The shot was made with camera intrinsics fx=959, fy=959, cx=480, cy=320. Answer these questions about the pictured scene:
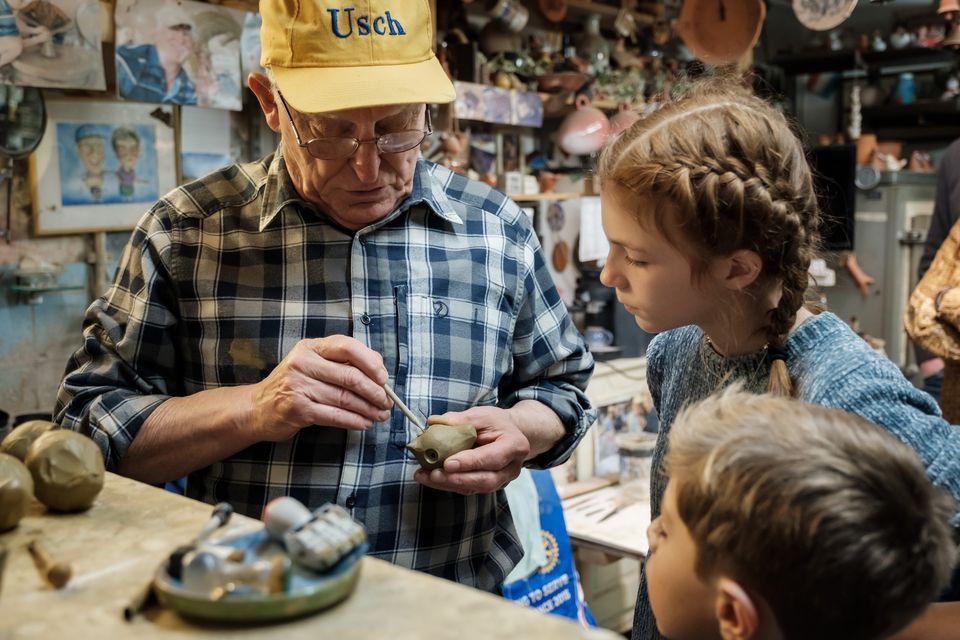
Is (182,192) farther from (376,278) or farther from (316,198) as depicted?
(376,278)

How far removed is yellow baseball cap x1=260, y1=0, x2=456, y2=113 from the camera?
1512 mm

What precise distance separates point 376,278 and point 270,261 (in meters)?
0.19

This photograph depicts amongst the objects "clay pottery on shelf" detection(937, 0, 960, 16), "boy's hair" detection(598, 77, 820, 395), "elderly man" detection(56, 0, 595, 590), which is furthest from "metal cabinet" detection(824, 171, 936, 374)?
"boy's hair" detection(598, 77, 820, 395)

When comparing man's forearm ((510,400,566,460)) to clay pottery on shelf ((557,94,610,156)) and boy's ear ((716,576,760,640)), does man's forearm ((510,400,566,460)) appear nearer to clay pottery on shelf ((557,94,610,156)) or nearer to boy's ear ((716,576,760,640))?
boy's ear ((716,576,760,640))

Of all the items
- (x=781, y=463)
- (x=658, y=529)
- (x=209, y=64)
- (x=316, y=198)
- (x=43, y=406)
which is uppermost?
(x=209, y=64)

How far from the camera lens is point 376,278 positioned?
5.46ft

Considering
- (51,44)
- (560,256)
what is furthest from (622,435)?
(51,44)

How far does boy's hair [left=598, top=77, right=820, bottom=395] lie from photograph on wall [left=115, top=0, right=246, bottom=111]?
190cm

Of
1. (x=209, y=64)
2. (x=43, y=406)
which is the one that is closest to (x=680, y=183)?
(x=209, y=64)

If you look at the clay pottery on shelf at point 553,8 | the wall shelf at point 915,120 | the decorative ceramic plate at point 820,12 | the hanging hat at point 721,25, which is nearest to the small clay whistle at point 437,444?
the decorative ceramic plate at point 820,12

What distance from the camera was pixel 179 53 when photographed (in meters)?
2.92

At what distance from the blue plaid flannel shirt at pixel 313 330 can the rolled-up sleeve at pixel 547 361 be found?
0.01 metres

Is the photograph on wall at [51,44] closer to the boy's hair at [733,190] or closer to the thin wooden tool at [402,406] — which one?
the thin wooden tool at [402,406]

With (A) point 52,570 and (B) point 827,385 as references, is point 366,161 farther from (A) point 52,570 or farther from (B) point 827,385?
(A) point 52,570
